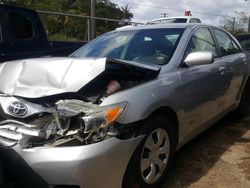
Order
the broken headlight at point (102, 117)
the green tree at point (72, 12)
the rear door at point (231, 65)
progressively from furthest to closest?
the green tree at point (72, 12) < the rear door at point (231, 65) < the broken headlight at point (102, 117)

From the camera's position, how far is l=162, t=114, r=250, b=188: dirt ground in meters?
A: 3.77

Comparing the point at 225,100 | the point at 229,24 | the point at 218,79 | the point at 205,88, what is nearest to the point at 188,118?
the point at 205,88

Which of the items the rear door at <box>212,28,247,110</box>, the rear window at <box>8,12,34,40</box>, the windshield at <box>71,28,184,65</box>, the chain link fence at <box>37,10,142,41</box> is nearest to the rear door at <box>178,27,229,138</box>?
the rear door at <box>212,28,247,110</box>

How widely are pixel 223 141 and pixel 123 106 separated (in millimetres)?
2374

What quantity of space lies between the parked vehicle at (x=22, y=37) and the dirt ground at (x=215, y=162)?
306cm

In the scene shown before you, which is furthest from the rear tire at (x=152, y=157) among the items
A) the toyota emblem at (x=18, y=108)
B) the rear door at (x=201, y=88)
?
the toyota emblem at (x=18, y=108)

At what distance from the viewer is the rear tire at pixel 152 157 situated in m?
3.15

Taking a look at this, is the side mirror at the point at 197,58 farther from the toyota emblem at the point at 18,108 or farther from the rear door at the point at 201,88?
the toyota emblem at the point at 18,108

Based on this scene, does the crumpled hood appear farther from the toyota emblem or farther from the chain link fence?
the chain link fence

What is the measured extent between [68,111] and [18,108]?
57 centimetres

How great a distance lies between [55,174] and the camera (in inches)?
109

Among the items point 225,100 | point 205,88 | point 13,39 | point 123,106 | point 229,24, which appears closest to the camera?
point 123,106

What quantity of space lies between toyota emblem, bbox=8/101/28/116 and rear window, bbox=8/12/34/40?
3.20 meters

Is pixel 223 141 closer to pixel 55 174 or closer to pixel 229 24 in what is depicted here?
pixel 55 174
